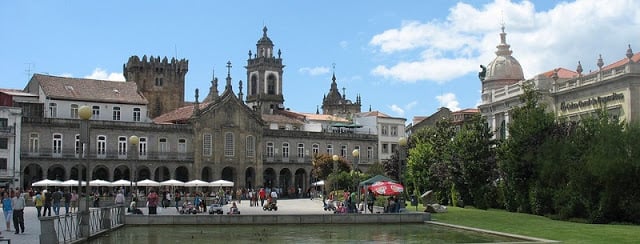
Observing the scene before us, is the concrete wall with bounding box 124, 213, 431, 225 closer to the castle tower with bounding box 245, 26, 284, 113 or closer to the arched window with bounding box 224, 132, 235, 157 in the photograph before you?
the arched window with bounding box 224, 132, 235, 157

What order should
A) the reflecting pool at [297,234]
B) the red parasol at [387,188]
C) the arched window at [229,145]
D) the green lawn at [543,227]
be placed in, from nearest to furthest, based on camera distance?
the green lawn at [543,227]
the reflecting pool at [297,234]
the red parasol at [387,188]
the arched window at [229,145]

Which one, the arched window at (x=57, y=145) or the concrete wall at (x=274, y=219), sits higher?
the arched window at (x=57, y=145)

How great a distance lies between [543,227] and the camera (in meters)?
32.1

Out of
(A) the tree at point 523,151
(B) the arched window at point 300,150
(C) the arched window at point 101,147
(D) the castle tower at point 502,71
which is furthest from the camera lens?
(B) the arched window at point 300,150

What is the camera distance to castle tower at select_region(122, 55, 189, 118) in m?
105

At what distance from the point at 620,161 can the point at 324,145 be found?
58982 millimetres

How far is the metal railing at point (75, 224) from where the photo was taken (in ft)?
71.1

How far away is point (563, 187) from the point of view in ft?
129

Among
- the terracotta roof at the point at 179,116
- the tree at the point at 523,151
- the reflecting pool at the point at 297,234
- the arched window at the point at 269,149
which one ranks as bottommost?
the reflecting pool at the point at 297,234

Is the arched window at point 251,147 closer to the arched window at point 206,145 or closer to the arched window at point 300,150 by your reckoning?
the arched window at point 206,145

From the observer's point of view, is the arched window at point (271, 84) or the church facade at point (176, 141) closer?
the church facade at point (176, 141)

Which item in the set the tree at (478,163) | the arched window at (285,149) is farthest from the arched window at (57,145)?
the tree at (478,163)

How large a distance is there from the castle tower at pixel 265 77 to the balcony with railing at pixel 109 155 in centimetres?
3733

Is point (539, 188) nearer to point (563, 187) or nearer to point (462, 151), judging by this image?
point (563, 187)
